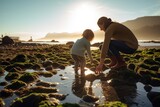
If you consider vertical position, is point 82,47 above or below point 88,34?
below

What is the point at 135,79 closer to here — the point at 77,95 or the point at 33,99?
the point at 77,95

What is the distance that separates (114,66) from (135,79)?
5.26 ft

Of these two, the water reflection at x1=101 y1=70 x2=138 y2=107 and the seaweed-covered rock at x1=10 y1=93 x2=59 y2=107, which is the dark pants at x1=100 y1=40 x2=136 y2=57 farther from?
the seaweed-covered rock at x1=10 y1=93 x2=59 y2=107

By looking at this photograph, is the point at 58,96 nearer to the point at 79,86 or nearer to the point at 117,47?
the point at 79,86

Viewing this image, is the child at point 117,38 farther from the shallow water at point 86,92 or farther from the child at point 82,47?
the shallow water at point 86,92

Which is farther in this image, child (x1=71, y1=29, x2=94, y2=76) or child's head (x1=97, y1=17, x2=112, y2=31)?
child (x1=71, y1=29, x2=94, y2=76)

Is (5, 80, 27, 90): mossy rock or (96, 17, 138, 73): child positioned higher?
(96, 17, 138, 73): child

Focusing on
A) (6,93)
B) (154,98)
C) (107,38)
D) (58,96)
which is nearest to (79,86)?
(58,96)

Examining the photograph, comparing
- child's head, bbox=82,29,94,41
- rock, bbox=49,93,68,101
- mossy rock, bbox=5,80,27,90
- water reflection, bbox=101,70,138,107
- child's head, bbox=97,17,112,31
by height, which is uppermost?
child's head, bbox=97,17,112,31

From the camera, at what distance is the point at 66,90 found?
717 centimetres

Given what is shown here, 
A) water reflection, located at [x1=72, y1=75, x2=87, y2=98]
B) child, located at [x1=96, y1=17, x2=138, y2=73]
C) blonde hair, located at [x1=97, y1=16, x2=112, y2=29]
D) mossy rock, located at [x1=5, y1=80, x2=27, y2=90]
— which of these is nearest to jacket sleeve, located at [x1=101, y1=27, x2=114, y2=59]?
child, located at [x1=96, y1=17, x2=138, y2=73]

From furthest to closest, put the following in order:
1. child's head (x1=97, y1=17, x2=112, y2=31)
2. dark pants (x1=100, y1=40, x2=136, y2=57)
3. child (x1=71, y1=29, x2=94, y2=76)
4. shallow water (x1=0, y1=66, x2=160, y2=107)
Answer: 1. dark pants (x1=100, y1=40, x2=136, y2=57)
2. child (x1=71, y1=29, x2=94, y2=76)
3. child's head (x1=97, y1=17, x2=112, y2=31)
4. shallow water (x1=0, y1=66, x2=160, y2=107)

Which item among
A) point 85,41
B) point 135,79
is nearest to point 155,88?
point 135,79

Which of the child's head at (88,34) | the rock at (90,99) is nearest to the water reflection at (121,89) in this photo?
the rock at (90,99)
